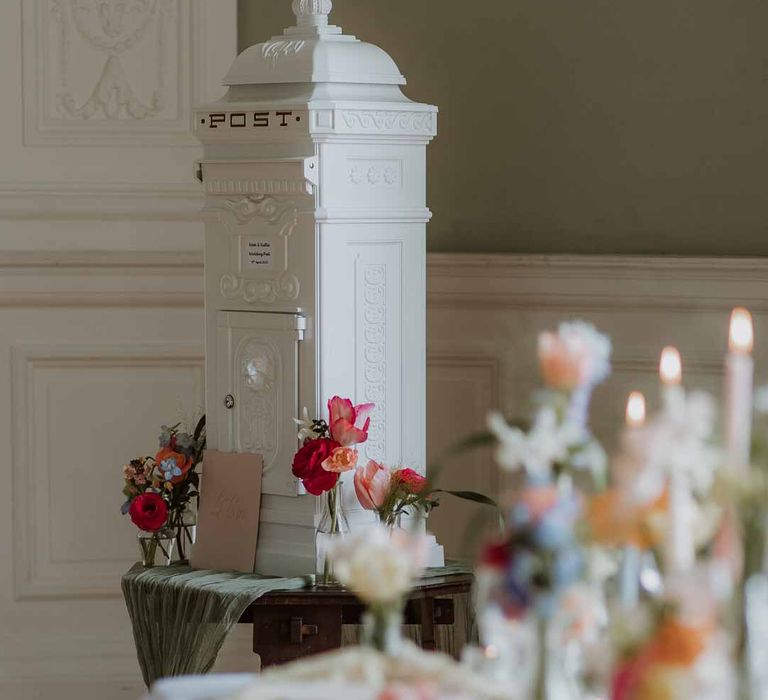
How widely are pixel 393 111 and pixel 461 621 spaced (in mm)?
1106

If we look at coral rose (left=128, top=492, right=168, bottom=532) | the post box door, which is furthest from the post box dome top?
coral rose (left=128, top=492, right=168, bottom=532)

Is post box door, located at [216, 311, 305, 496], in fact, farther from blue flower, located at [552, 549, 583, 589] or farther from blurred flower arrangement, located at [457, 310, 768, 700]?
blue flower, located at [552, 549, 583, 589]

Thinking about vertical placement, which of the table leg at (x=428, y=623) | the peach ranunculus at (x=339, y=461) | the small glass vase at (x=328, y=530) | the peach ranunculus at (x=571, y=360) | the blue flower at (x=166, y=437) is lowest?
the table leg at (x=428, y=623)

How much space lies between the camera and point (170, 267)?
360 centimetres

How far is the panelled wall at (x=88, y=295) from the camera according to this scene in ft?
11.7

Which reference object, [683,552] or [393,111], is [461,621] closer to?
[393,111]

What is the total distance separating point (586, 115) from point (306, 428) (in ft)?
3.60

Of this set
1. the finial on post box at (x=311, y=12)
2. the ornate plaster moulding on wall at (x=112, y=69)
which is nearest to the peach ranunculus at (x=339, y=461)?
the finial on post box at (x=311, y=12)

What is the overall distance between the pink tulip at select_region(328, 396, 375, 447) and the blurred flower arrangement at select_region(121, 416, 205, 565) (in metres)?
0.37

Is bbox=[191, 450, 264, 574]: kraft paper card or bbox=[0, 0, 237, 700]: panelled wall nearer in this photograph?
bbox=[191, 450, 264, 574]: kraft paper card

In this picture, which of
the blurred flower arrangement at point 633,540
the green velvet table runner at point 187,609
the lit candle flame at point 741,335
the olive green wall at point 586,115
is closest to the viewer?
the blurred flower arrangement at point 633,540

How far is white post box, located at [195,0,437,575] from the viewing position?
2.71 m

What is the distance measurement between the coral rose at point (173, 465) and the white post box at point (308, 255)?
3.5 inches

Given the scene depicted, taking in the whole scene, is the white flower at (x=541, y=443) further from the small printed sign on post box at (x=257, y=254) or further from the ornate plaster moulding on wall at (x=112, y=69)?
the ornate plaster moulding on wall at (x=112, y=69)
